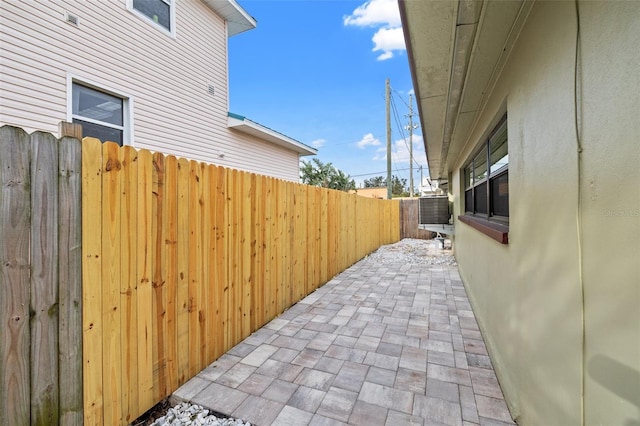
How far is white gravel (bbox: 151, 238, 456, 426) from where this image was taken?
1870 millimetres

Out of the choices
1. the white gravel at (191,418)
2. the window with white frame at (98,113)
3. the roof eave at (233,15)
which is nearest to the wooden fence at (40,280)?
the white gravel at (191,418)

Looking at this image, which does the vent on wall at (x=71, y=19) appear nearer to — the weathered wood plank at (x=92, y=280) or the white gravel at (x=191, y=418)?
the weathered wood plank at (x=92, y=280)

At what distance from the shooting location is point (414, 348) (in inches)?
112

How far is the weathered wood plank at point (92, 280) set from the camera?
1.61 m

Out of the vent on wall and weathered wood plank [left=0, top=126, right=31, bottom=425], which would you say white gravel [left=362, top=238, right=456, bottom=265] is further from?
the vent on wall

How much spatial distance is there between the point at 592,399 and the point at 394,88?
46.6ft

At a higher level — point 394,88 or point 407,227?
point 394,88

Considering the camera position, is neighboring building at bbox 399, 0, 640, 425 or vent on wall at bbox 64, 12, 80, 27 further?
vent on wall at bbox 64, 12, 80, 27

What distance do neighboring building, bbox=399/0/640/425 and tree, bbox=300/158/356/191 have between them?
19.3 m

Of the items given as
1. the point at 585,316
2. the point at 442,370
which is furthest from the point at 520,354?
the point at 585,316

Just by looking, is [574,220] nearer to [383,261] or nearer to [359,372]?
[359,372]

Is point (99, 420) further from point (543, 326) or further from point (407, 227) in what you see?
point (407, 227)

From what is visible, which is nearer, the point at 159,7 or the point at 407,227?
the point at 159,7

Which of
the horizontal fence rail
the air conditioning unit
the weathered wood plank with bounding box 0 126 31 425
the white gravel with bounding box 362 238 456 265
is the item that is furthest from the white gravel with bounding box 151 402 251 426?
the air conditioning unit
